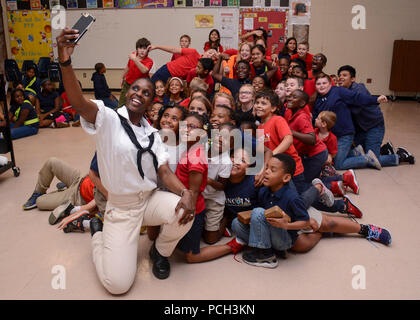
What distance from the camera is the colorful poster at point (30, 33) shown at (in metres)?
9.32

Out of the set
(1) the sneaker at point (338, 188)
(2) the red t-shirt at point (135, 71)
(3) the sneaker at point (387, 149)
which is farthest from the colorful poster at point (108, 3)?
(1) the sneaker at point (338, 188)

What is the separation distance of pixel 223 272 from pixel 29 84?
5.92 m

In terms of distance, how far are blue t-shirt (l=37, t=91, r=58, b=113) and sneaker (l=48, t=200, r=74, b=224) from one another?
4.43 meters

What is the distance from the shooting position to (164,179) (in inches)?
85.6

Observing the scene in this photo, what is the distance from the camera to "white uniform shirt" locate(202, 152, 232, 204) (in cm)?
253

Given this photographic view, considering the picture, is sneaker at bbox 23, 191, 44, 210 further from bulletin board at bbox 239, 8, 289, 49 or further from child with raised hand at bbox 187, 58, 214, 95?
bulletin board at bbox 239, 8, 289, 49

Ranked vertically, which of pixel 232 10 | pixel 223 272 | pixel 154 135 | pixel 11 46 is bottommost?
pixel 223 272

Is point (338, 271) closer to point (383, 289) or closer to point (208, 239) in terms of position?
point (383, 289)

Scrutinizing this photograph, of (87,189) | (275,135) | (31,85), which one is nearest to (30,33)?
(31,85)

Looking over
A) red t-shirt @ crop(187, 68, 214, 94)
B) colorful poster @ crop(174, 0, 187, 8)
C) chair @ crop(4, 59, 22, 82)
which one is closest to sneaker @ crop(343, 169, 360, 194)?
red t-shirt @ crop(187, 68, 214, 94)

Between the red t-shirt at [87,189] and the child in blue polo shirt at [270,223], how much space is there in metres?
1.29

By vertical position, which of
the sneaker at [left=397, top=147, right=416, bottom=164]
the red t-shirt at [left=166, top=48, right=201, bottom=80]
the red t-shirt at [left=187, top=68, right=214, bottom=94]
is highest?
the red t-shirt at [left=166, top=48, right=201, bottom=80]
